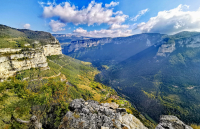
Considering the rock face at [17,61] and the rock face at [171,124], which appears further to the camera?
the rock face at [17,61]

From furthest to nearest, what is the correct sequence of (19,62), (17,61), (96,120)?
(19,62)
(17,61)
(96,120)

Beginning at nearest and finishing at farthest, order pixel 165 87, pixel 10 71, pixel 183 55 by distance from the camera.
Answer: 1. pixel 10 71
2. pixel 165 87
3. pixel 183 55

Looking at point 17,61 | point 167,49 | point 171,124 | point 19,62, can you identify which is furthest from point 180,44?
point 17,61

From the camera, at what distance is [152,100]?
300ft

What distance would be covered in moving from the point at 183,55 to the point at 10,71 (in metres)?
237

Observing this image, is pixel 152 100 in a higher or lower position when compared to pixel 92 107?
lower

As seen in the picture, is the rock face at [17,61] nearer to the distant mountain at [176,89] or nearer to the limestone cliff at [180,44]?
the distant mountain at [176,89]

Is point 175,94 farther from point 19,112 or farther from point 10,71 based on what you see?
point 10,71

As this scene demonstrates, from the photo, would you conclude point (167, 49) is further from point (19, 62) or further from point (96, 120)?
point (19, 62)

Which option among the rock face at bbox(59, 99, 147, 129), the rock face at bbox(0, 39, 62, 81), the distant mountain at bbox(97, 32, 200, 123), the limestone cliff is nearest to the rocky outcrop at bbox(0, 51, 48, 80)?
the rock face at bbox(0, 39, 62, 81)

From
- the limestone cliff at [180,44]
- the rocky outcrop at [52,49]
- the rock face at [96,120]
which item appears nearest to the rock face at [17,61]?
the rocky outcrop at [52,49]

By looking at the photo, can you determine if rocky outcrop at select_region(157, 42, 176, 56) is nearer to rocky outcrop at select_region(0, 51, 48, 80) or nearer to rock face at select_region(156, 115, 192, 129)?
rock face at select_region(156, 115, 192, 129)

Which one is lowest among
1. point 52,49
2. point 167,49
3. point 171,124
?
point 171,124

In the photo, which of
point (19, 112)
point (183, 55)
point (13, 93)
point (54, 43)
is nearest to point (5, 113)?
point (19, 112)
